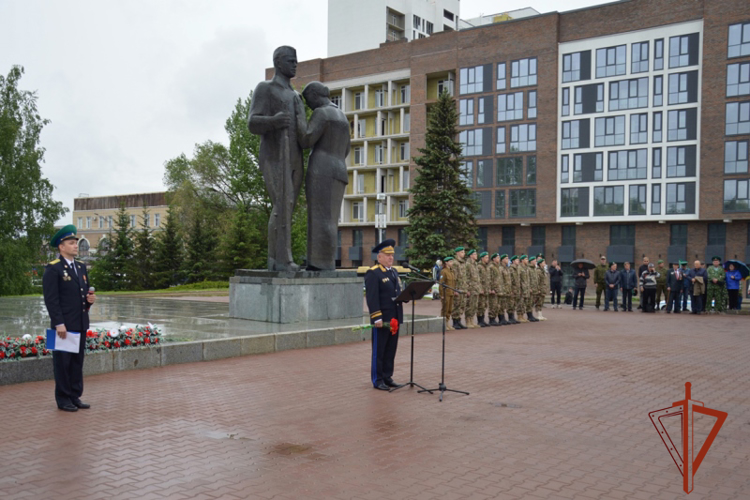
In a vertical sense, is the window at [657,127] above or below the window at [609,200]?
above

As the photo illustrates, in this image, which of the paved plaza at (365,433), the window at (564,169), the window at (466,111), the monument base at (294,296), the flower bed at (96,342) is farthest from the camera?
the window at (466,111)

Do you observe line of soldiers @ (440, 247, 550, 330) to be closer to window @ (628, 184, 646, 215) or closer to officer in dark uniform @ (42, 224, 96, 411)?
officer in dark uniform @ (42, 224, 96, 411)

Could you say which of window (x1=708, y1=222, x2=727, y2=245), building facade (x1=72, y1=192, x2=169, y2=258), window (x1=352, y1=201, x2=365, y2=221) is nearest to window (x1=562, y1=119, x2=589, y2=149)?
window (x1=708, y1=222, x2=727, y2=245)

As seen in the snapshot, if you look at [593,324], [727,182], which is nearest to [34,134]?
[593,324]

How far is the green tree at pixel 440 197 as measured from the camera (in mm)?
38500

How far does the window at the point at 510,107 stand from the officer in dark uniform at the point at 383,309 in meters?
49.4

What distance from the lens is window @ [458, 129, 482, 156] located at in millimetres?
58125

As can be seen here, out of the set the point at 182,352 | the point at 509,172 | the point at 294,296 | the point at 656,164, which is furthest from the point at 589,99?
the point at 182,352

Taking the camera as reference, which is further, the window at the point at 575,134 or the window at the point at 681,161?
the window at the point at 575,134

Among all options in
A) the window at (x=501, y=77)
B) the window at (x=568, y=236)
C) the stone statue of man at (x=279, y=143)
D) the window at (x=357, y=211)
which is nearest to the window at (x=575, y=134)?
the window at (x=501, y=77)

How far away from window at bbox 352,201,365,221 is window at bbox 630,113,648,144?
27111 millimetres

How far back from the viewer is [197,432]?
21.5 feet

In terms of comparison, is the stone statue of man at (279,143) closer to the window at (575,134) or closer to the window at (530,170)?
the window at (575,134)

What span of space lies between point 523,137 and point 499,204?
5910 millimetres
